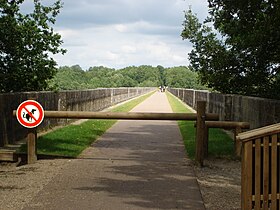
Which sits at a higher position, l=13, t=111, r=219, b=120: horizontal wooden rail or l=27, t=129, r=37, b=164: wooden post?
l=13, t=111, r=219, b=120: horizontal wooden rail

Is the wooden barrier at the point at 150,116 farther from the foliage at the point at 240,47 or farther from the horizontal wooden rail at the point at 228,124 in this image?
the foliage at the point at 240,47

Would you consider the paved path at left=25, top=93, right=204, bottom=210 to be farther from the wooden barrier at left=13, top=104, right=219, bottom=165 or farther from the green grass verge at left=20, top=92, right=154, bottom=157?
the wooden barrier at left=13, top=104, right=219, bottom=165

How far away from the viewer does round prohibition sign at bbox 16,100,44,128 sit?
9.13 metres

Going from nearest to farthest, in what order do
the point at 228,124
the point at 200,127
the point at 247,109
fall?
the point at 200,127 → the point at 228,124 → the point at 247,109

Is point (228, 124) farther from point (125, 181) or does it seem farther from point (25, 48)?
point (25, 48)

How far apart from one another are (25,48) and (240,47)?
6346 mm

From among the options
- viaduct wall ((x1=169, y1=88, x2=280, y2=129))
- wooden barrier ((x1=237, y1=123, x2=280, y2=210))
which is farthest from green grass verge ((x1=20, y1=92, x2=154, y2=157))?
wooden barrier ((x1=237, y1=123, x2=280, y2=210))

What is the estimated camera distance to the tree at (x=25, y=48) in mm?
13375

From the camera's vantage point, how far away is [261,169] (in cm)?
527

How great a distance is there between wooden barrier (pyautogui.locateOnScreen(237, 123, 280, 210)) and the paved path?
0.92 m

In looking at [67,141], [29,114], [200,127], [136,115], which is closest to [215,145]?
[200,127]

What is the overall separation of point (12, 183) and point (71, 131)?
7.42m

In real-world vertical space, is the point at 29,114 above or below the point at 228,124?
above

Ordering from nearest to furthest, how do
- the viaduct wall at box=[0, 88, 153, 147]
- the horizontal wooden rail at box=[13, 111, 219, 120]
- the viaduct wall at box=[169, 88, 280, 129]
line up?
1. the horizontal wooden rail at box=[13, 111, 219, 120]
2. the viaduct wall at box=[169, 88, 280, 129]
3. the viaduct wall at box=[0, 88, 153, 147]
